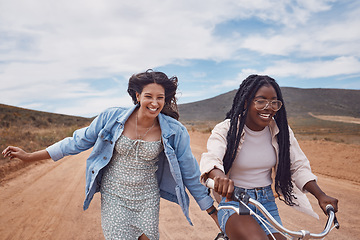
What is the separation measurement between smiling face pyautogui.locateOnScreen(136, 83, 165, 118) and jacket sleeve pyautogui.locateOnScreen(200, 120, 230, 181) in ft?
2.39

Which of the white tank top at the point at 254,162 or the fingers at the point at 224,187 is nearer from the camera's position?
the fingers at the point at 224,187

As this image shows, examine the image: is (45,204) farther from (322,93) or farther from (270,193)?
(322,93)

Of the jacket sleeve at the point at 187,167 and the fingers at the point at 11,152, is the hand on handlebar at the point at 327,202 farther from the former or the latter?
the fingers at the point at 11,152

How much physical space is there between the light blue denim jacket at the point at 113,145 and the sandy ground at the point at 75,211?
172 cm

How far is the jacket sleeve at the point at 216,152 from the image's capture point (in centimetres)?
268

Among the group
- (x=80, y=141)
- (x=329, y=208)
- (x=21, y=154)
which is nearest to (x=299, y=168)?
(x=329, y=208)

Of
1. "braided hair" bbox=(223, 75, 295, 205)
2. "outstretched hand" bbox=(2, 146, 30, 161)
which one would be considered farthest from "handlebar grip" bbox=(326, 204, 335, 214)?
"outstretched hand" bbox=(2, 146, 30, 161)

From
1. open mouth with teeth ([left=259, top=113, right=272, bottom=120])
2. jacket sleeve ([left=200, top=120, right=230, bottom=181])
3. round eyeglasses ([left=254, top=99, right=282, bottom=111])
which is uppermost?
round eyeglasses ([left=254, top=99, right=282, bottom=111])

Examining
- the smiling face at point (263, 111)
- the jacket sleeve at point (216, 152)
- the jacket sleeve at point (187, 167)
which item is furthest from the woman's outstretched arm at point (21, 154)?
the smiling face at point (263, 111)

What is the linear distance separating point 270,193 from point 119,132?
5.62ft

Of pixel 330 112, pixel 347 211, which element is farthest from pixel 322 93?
pixel 347 211

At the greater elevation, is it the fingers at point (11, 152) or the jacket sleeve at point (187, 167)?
the fingers at point (11, 152)

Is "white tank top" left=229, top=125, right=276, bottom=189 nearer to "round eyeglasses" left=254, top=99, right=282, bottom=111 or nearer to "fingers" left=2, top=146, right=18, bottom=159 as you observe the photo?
"round eyeglasses" left=254, top=99, right=282, bottom=111

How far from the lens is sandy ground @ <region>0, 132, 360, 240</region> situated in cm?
508
